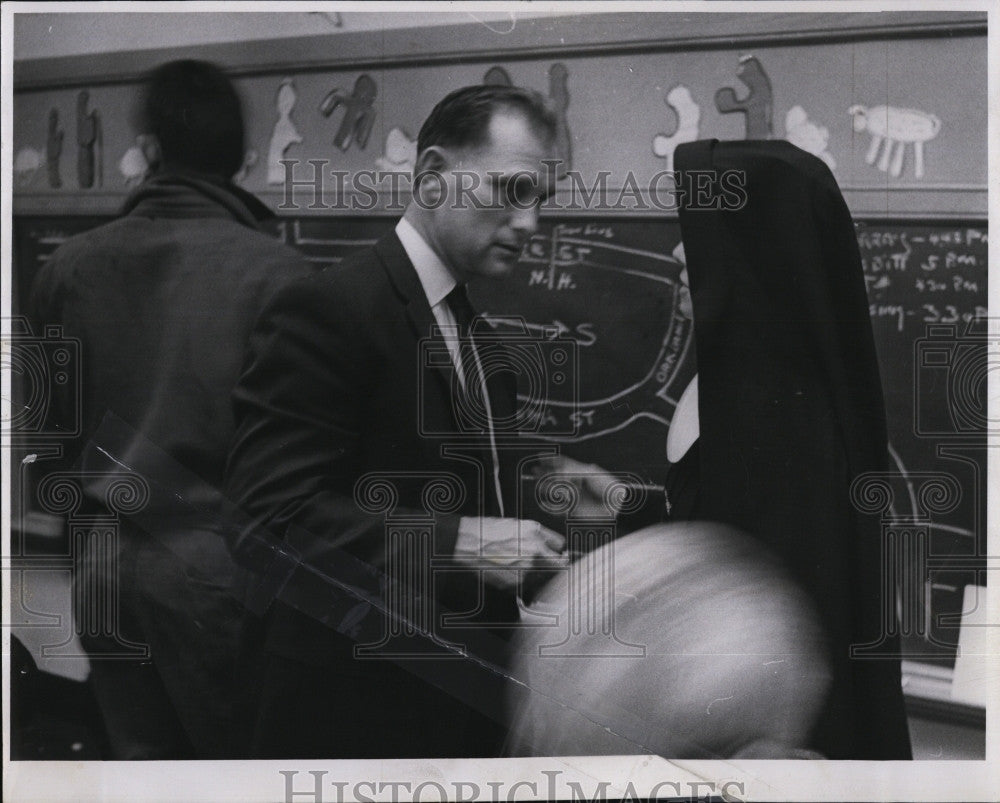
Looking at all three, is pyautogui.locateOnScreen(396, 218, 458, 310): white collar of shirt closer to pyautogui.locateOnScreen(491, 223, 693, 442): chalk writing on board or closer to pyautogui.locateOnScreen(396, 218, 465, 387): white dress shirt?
pyautogui.locateOnScreen(396, 218, 465, 387): white dress shirt

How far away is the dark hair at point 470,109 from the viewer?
129 inches

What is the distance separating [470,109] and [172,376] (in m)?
1.15

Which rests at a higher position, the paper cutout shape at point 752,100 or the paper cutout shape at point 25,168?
the paper cutout shape at point 752,100

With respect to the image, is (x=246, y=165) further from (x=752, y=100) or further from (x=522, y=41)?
(x=752, y=100)

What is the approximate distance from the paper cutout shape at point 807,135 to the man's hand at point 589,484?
1.10m

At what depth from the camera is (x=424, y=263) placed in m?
3.31

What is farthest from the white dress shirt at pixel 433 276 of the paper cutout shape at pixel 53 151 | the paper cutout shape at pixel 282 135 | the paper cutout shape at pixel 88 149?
the paper cutout shape at pixel 53 151

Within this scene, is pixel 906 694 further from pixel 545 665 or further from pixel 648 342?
pixel 648 342

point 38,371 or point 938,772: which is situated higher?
point 38,371

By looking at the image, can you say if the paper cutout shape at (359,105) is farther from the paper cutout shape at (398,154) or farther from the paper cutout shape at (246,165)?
the paper cutout shape at (246,165)

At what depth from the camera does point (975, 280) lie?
3336 millimetres

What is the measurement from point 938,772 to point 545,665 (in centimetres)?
122

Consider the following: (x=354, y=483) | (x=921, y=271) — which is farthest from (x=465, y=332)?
(x=921, y=271)

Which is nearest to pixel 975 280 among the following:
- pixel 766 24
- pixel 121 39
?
pixel 766 24
